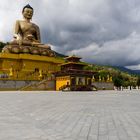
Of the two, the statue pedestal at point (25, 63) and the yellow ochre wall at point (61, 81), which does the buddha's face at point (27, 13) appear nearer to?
the statue pedestal at point (25, 63)

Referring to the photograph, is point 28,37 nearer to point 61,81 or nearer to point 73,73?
point 61,81

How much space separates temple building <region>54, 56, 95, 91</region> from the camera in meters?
40.2

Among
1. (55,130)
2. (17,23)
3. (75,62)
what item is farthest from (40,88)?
(55,130)

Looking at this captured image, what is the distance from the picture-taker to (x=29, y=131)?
21.7 feet

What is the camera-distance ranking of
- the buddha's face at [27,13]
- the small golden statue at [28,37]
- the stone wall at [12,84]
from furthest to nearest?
the buddha's face at [27,13] → the small golden statue at [28,37] → the stone wall at [12,84]

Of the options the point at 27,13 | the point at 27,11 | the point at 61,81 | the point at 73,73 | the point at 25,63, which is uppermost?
the point at 27,11

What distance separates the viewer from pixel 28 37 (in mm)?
50812

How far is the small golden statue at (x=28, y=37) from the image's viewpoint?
1929 inches

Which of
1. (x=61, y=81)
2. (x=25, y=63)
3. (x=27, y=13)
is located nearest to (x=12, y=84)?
(x=61, y=81)

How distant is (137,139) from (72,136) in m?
1.26

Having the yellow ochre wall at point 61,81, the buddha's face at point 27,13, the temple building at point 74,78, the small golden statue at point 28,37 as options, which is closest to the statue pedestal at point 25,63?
the small golden statue at point 28,37

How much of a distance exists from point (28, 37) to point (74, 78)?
14.0m

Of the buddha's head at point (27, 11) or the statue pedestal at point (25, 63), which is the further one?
the buddha's head at point (27, 11)

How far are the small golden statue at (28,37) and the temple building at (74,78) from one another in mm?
7861
